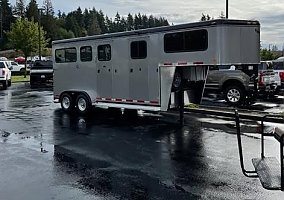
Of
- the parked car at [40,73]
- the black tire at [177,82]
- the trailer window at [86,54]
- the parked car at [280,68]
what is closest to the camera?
the black tire at [177,82]

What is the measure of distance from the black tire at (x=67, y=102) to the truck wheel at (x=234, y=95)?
22.5 ft

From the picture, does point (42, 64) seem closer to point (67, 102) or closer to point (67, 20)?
point (67, 102)

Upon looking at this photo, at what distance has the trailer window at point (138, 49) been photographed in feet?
44.4

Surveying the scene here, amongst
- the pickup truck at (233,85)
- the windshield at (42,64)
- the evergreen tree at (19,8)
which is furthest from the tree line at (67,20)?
the pickup truck at (233,85)

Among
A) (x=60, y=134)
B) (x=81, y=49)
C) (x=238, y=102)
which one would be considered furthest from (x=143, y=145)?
(x=238, y=102)

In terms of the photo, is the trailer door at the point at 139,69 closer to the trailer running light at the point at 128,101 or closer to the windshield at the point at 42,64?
the trailer running light at the point at 128,101

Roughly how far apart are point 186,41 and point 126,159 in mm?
4856

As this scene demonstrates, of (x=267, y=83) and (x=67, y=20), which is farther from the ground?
(x=67, y=20)

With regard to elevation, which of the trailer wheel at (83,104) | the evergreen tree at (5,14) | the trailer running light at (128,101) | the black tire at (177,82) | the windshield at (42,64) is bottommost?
the trailer wheel at (83,104)

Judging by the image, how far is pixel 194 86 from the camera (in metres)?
14.2

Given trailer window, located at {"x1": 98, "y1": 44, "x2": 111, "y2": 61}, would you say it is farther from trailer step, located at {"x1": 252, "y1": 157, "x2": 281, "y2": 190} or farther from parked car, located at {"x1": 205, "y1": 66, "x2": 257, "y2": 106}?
trailer step, located at {"x1": 252, "y1": 157, "x2": 281, "y2": 190}

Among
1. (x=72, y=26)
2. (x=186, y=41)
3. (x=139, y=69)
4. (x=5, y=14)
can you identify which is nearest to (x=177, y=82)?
(x=139, y=69)

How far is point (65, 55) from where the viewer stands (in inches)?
650

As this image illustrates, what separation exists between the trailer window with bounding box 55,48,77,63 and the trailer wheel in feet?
4.71
